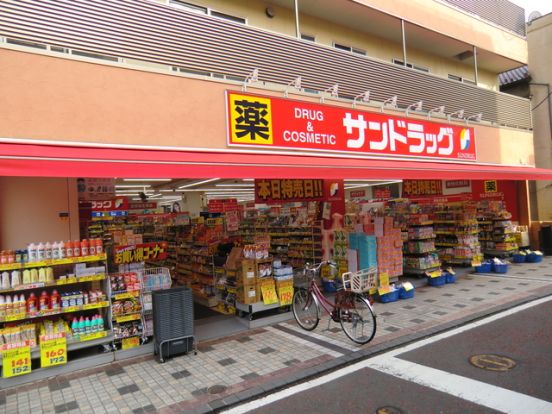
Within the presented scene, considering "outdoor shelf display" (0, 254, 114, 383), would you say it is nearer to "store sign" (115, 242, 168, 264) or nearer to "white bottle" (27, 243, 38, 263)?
"white bottle" (27, 243, 38, 263)

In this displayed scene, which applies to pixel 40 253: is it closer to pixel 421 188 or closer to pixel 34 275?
pixel 34 275

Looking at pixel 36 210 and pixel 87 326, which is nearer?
pixel 87 326

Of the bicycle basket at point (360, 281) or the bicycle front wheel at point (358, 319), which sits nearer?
the bicycle front wheel at point (358, 319)

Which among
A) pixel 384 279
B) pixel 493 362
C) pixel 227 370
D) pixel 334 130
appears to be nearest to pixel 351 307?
pixel 493 362

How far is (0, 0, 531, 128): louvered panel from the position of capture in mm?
6516

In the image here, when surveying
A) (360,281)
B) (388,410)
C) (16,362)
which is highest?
(360,281)

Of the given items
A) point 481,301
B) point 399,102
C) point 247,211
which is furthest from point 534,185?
point 247,211

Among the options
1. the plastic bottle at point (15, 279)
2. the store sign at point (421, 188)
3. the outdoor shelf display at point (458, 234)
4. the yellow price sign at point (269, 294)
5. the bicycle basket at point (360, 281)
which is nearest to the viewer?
the plastic bottle at point (15, 279)

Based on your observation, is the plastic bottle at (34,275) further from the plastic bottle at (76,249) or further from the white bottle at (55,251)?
the plastic bottle at (76,249)

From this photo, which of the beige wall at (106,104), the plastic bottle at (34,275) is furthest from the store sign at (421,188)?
the plastic bottle at (34,275)

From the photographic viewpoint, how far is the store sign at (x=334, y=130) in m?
8.62

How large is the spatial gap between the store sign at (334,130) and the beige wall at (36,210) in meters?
3.41

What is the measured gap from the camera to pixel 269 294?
812 centimetres

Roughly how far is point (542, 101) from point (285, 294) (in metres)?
16.6
